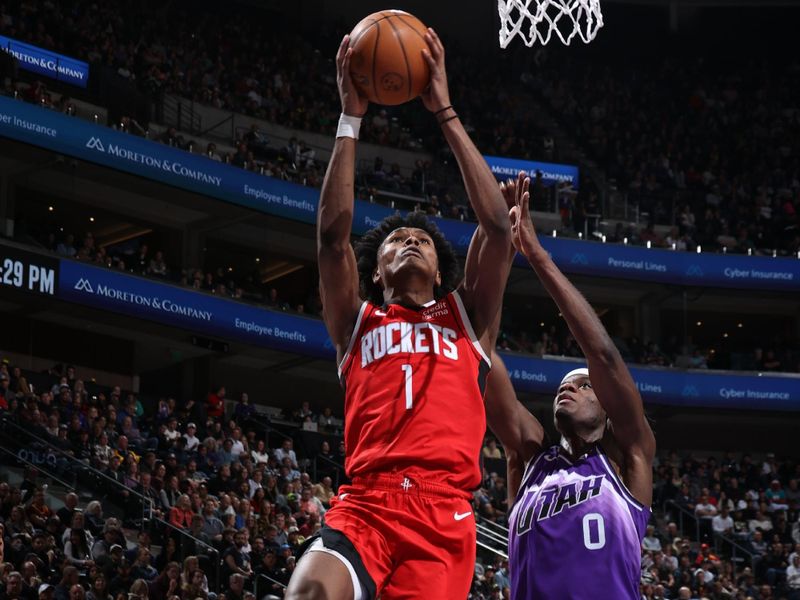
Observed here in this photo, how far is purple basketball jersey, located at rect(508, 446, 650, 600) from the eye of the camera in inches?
180

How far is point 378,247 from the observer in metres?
5.01

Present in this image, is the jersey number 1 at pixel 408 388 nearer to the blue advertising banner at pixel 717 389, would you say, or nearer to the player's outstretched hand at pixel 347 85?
the player's outstretched hand at pixel 347 85

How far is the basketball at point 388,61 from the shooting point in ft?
15.0

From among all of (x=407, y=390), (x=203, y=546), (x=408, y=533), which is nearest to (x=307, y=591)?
(x=408, y=533)

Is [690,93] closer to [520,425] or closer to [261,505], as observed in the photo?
[261,505]

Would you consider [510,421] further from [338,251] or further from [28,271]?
[28,271]

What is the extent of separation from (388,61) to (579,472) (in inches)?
69.8

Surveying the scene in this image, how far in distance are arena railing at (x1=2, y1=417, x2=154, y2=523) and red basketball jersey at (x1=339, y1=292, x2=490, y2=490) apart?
32.6 feet

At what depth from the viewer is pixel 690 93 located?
3466cm

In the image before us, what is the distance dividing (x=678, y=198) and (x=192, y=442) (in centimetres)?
1701

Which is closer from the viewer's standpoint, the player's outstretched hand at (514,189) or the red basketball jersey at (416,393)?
the red basketball jersey at (416,393)

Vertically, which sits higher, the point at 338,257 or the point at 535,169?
the point at 535,169

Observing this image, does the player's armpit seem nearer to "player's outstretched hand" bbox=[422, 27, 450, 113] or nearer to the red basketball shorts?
"player's outstretched hand" bbox=[422, 27, 450, 113]

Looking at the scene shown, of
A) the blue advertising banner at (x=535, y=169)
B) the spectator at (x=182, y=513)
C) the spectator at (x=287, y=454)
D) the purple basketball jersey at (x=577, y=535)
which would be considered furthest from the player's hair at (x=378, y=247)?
the blue advertising banner at (x=535, y=169)
